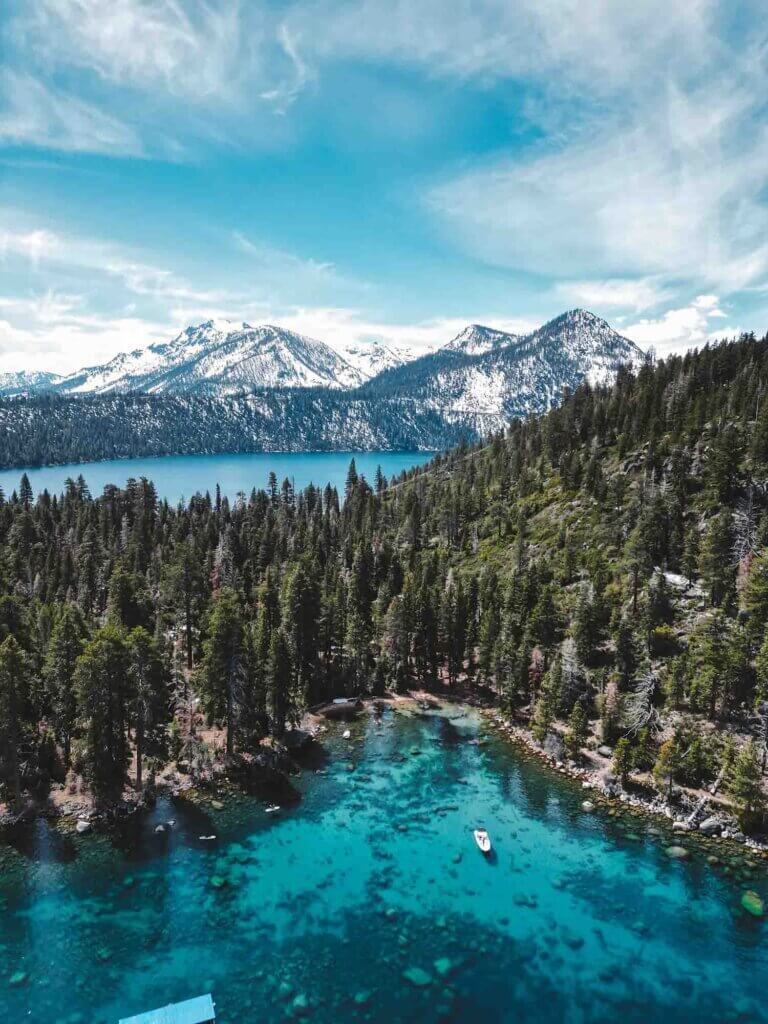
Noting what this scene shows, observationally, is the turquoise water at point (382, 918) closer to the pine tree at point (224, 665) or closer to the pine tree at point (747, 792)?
the pine tree at point (747, 792)

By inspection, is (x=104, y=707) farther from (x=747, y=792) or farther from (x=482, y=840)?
(x=747, y=792)

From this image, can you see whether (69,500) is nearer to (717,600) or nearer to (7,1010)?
(7,1010)

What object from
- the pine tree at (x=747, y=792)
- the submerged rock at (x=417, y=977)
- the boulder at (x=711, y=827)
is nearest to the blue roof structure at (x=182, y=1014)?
the submerged rock at (x=417, y=977)

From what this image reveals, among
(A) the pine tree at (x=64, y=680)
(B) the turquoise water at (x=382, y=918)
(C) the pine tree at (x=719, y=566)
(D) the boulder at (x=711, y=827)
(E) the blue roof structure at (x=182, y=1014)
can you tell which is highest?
(C) the pine tree at (x=719, y=566)

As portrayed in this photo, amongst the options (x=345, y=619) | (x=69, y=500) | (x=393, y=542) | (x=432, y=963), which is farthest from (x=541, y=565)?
(x=69, y=500)

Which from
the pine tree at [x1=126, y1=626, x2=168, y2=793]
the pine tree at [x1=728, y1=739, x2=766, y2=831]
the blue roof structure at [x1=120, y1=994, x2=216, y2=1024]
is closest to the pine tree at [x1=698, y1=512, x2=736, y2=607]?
the pine tree at [x1=728, y1=739, x2=766, y2=831]
